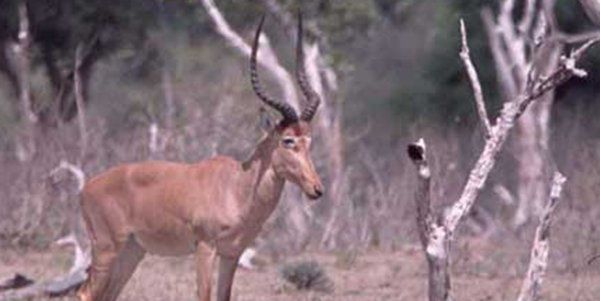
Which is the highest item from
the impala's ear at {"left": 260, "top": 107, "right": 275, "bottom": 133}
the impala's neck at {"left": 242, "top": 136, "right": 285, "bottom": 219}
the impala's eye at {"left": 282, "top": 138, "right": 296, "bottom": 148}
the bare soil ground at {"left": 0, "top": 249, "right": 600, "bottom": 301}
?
the impala's ear at {"left": 260, "top": 107, "right": 275, "bottom": 133}

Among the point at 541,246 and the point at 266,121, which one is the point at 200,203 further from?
the point at 541,246

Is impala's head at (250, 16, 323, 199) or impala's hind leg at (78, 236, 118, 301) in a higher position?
impala's head at (250, 16, 323, 199)

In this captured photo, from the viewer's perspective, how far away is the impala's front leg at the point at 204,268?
12.5 m

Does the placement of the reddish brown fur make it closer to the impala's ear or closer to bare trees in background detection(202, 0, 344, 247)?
the impala's ear

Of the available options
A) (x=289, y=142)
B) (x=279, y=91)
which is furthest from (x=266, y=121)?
(x=279, y=91)

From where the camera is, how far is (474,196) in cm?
918

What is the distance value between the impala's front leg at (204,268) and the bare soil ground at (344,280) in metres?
2.12

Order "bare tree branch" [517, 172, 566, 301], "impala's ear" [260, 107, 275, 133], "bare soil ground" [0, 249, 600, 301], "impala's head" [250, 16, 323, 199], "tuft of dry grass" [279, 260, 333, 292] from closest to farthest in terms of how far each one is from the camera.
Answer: "bare tree branch" [517, 172, 566, 301]
"impala's head" [250, 16, 323, 199]
"impala's ear" [260, 107, 275, 133]
"bare soil ground" [0, 249, 600, 301]
"tuft of dry grass" [279, 260, 333, 292]

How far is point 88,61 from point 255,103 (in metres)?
7.84

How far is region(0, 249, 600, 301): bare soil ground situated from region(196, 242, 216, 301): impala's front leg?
2.12 metres

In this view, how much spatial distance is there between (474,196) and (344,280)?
24.2 ft

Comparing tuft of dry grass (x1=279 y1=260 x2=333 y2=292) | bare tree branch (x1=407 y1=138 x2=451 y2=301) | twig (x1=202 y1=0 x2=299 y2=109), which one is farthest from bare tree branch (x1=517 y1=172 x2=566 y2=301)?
twig (x1=202 y1=0 x2=299 y2=109)

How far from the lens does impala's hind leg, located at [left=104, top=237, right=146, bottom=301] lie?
13234 millimetres

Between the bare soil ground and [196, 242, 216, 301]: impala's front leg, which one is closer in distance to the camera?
[196, 242, 216, 301]: impala's front leg
